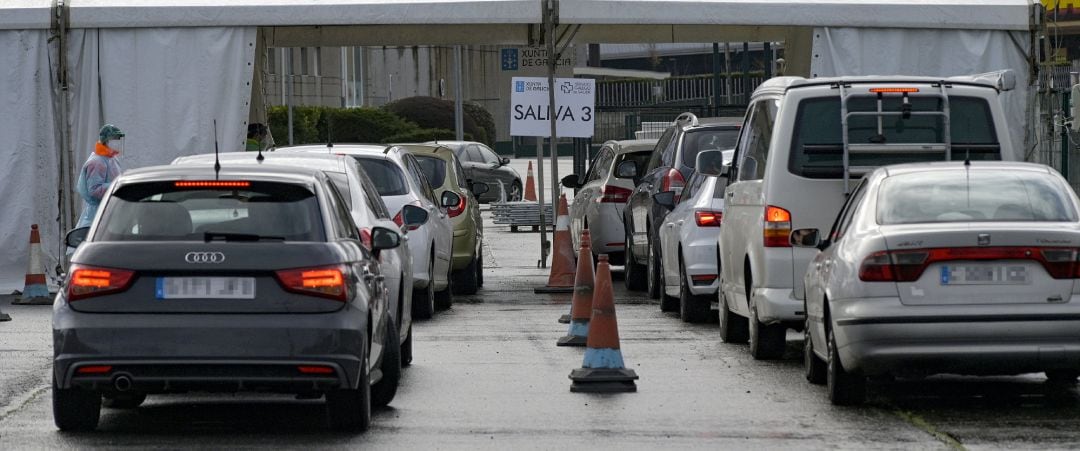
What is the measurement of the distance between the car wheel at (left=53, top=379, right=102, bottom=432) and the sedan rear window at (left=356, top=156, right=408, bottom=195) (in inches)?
280

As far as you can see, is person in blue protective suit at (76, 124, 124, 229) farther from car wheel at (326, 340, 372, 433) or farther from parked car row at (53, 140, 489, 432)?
car wheel at (326, 340, 372, 433)

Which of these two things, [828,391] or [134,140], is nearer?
[828,391]

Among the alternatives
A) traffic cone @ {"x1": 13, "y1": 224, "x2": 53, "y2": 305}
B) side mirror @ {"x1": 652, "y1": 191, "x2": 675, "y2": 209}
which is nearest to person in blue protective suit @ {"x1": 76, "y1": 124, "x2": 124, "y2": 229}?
traffic cone @ {"x1": 13, "y1": 224, "x2": 53, "y2": 305}

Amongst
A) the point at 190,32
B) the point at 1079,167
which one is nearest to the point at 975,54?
the point at 1079,167

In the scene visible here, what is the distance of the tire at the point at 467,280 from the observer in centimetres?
1947

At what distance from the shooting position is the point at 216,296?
28.7 feet

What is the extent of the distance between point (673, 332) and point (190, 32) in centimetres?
662

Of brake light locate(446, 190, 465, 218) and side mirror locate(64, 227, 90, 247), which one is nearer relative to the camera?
side mirror locate(64, 227, 90, 247)

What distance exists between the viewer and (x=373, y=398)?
34.1 feet

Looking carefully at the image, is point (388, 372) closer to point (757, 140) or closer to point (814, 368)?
point (814, 368)

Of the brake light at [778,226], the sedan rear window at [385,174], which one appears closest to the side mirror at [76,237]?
the brake light at [778,226]

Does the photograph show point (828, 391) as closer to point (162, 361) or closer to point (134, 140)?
point (162, 361)

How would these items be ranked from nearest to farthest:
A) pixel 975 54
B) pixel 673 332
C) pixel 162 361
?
pixel 162 361, pixel 673 332, pixel 975 54

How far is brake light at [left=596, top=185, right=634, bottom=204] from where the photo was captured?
20422 millimetres
